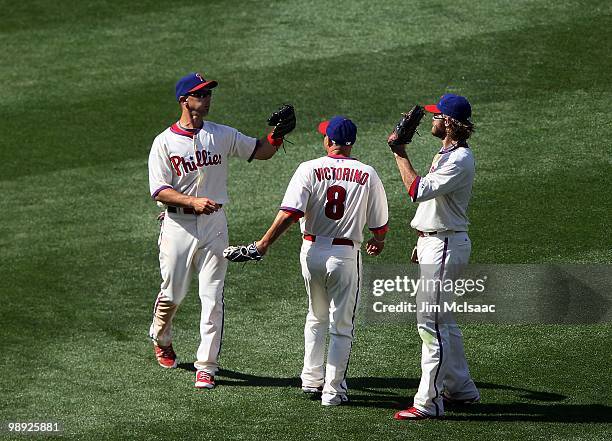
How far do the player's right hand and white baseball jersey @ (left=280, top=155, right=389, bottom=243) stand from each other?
0.63 metres

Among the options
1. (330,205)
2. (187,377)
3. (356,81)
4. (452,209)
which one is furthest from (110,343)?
(356,81)

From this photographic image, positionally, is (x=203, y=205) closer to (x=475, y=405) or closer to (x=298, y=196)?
(x=298, y=196)

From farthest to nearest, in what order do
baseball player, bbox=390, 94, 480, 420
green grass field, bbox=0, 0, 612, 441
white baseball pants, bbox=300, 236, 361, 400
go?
green grass field, bbox=0, 0, 612, 441 < white baseball pants, bbox=300, 236, 361, 400 < baseball player, bbox=390, 94, 480, 420

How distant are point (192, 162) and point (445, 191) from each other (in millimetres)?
1857

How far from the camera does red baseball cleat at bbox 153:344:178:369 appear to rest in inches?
317

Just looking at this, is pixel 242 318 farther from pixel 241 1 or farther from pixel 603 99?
pixel 241 1

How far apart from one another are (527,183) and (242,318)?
3.37m

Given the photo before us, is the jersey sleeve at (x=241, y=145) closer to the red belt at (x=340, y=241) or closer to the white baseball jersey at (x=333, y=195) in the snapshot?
the white baseball jersey at (x=333, y=195)

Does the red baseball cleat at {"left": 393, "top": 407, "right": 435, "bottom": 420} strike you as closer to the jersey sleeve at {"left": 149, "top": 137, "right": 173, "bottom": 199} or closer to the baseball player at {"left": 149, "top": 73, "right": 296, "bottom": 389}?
the baseball player at {"left": 149, "top": 73, "right": 296, "bottom": 389}

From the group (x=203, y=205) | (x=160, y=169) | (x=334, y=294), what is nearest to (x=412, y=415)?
(x=334, y=294)

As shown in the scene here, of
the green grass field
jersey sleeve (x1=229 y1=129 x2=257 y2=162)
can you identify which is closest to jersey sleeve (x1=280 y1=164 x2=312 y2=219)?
jersey sleeve (x1=229 y1=129 x2=257 y2=162)

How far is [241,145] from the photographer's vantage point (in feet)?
26.0

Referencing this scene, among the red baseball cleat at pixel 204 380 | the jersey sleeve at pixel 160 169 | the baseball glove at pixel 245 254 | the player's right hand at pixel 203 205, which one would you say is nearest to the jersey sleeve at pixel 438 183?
the baseball glove at pixel 245 254

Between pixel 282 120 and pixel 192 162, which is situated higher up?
pixel 282 120
